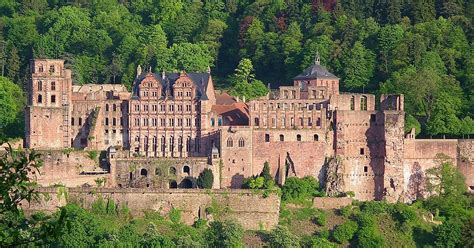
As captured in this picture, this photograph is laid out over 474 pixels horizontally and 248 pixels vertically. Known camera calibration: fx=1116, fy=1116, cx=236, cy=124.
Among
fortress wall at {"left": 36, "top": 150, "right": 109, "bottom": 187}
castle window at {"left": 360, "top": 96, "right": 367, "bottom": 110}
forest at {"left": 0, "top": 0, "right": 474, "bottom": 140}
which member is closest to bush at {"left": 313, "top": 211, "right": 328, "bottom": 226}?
castle window at {"left": 360, "top": 96, "right": 367, "bottom": 110}

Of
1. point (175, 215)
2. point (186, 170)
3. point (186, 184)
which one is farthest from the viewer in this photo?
point (186, 184)

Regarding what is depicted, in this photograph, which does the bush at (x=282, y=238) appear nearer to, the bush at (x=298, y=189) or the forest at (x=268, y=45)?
the bush at (x=298, y=189)

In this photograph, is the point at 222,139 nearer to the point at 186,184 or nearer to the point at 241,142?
the point at 241,142

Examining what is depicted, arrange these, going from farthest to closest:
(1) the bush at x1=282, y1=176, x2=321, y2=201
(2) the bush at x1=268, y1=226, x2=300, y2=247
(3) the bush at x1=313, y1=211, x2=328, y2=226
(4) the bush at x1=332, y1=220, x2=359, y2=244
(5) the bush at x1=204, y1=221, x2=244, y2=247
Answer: (1) the bush at x1=282, y1=176, x2=321, y2=201
(3) the bush at x1=313, y1=211, x2=328, y2=226
(4) the bush at x1=332, y1=220, x2=359, y2=244
(5) the bush at x1=204, y1=221, x2=244, y2=247
(2) the bush at x1=268, y1=226, x2=300, y2=247

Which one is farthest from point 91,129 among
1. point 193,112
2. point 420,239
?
point 420,239

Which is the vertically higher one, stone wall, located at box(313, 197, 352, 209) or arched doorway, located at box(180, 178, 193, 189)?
arched doorway, located at box(180, 178, 193, 189)

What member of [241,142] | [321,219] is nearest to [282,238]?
[321,219]

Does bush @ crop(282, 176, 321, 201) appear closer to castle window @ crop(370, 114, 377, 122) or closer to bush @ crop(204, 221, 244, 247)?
bush @ crop(204, 221, 244, 247)
